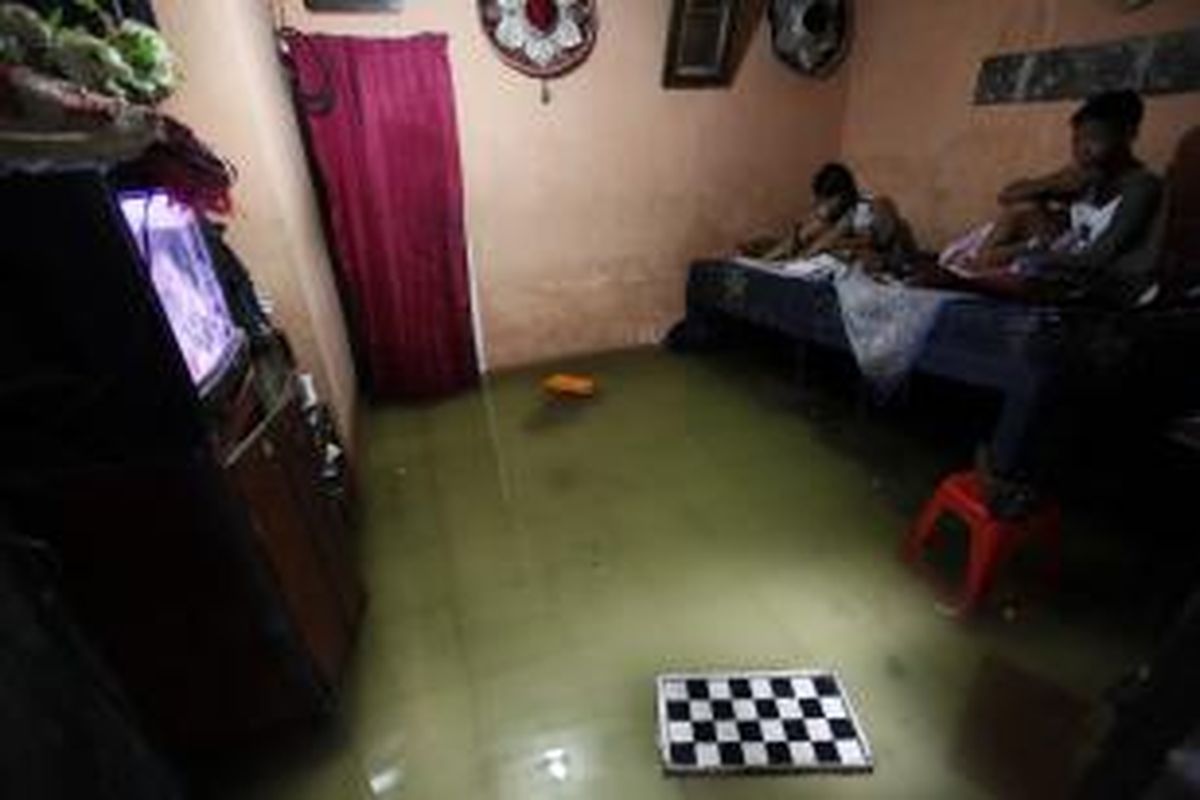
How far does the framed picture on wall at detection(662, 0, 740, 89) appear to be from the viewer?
371cm

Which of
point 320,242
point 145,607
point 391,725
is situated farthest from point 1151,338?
point 320,242

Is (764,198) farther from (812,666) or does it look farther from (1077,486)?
(812,666)

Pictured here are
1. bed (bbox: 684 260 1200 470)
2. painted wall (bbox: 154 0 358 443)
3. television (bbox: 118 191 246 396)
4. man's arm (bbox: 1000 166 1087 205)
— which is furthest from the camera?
man's arm (bbox: 1000 166 1087 205)

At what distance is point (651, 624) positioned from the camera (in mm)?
1924

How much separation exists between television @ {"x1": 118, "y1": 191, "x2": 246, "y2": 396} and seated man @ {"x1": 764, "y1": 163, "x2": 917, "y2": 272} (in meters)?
2.70

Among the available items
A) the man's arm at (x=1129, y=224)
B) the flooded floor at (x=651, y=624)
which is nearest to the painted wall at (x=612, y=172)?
the flooded floor at (x=651, y=624)

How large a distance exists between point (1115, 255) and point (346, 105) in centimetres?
318

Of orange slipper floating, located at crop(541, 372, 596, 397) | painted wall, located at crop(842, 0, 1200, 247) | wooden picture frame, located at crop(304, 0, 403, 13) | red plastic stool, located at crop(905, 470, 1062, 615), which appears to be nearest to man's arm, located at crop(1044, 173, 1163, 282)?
red plastic stool, located at crop(905, 470, 1062, 615)

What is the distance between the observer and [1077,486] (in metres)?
2.38

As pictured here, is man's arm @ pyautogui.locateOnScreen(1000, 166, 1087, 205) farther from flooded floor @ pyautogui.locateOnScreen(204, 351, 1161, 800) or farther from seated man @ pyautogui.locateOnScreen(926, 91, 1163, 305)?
flooded floor @ pyautogui.locateOnScreen(204, 351, 1161, 800)

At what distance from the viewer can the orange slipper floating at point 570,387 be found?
12.0ft

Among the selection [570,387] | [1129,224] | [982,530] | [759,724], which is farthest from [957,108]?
[759,724]

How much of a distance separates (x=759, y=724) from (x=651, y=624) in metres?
0.44

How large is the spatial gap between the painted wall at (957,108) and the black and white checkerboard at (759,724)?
2661 mm
